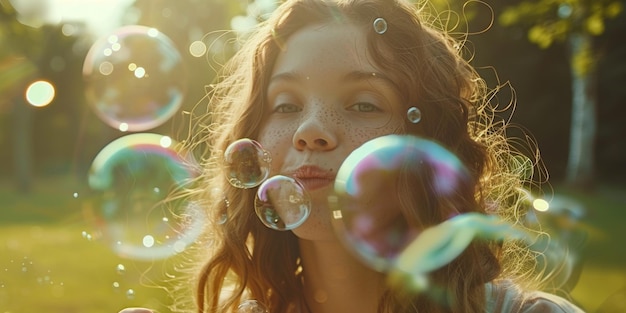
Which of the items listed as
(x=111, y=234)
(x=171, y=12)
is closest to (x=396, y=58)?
(x=111, y=234)

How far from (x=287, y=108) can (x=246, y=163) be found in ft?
0.69

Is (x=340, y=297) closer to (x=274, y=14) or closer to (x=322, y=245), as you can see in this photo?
(x=322, y=245)

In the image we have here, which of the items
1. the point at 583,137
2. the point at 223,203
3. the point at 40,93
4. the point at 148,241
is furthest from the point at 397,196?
the point at 40,93

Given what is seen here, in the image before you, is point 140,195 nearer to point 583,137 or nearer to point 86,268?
point 86,268

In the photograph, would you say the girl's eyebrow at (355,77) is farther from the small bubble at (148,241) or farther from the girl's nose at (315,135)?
the small bubble at (148,241)

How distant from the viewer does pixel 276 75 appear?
7.83 feet

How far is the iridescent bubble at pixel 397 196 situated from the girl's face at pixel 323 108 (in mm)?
64

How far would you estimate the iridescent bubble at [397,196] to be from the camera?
2270mm

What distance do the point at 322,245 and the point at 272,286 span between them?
0.29 meters

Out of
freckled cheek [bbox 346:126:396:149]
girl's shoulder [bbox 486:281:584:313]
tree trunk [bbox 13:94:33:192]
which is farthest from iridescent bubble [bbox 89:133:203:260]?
tree trunk [bbox 13:94:33:192]

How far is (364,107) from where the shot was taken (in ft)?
7.45

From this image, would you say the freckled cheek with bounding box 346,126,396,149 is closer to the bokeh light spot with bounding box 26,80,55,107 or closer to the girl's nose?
the girl's nose

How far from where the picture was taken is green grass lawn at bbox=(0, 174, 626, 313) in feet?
16.3

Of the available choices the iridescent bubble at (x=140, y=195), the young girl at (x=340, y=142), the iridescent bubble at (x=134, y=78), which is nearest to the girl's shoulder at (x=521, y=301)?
the young girl at (x=340, y=142)
